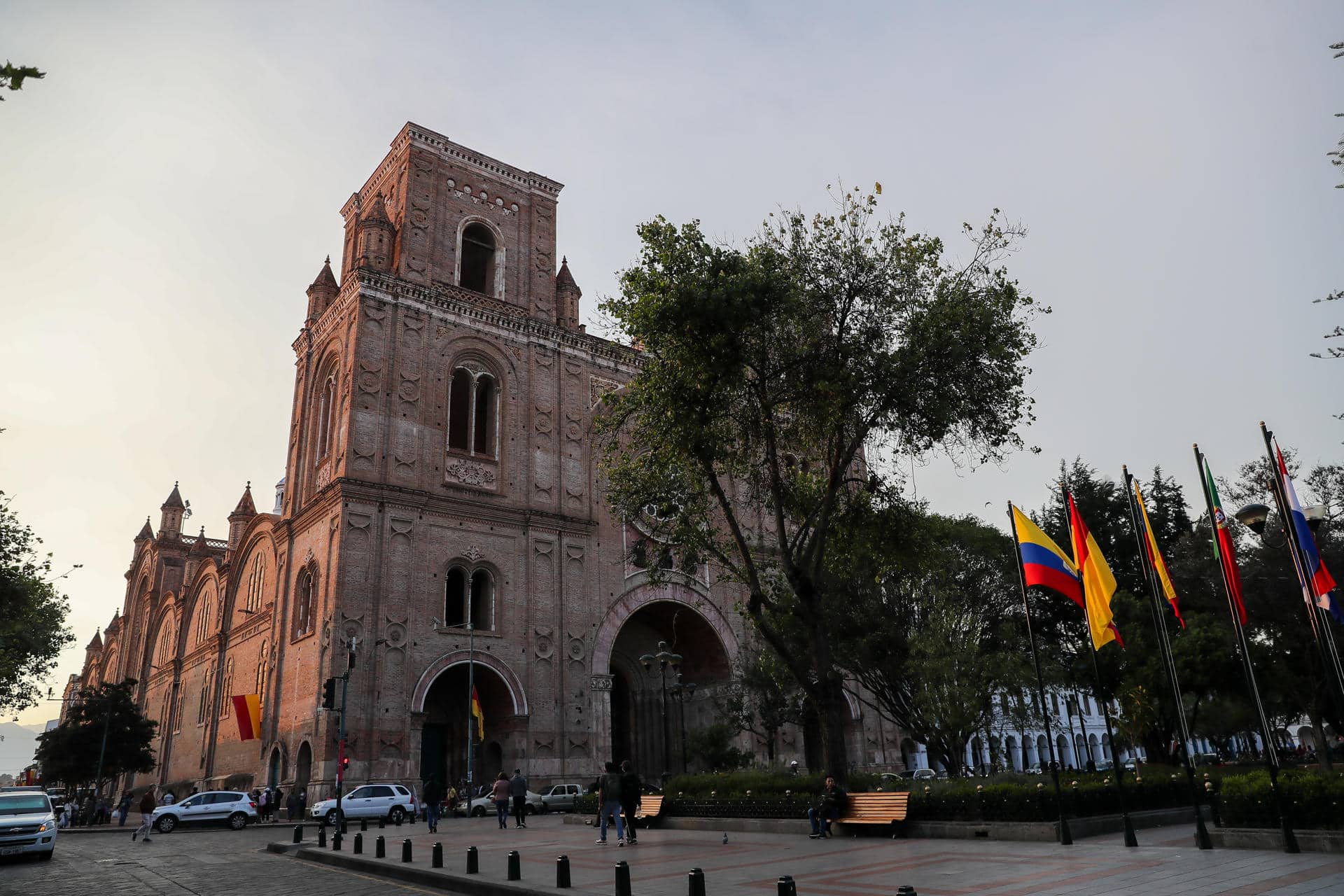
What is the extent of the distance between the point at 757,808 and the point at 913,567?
245 inches

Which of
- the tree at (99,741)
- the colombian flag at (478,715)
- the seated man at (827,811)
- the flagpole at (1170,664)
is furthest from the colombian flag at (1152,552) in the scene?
the tree at (99,741)

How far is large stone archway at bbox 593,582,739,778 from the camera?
36.8 m

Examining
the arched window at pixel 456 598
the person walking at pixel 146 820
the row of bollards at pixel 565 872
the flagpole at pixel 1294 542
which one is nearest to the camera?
the row of bollards at pixel 565 872

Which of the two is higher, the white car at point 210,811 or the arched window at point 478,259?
the arched window at point 478,259

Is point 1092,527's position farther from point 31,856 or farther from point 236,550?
point 236,550

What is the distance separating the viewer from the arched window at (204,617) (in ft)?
151

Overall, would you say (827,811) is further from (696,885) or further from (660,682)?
(660,682)

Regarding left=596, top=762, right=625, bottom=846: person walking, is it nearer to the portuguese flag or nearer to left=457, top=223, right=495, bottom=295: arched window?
the portuguese flag

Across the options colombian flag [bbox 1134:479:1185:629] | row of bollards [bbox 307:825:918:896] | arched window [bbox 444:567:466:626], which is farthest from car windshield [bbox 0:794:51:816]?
colombian flag [bbox 1134:479:1185:629]

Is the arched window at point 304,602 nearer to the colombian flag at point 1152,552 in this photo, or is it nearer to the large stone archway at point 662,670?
the large stone archway at point 662,670

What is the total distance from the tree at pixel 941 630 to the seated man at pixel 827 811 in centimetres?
502

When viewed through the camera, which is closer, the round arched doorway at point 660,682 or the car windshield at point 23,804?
the car windshield at point 23,804

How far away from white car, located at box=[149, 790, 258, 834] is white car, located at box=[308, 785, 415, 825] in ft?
7.57

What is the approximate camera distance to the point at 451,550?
31.7 m
